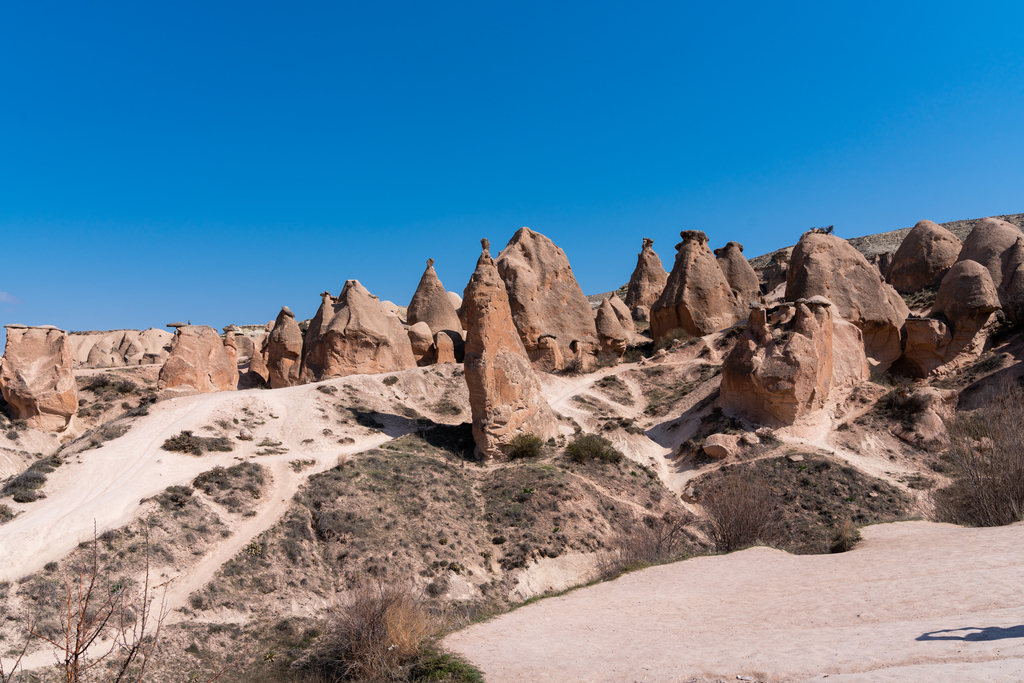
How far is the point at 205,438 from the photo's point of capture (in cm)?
1930

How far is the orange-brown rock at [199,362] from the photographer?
1080 inches

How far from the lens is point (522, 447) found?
2045 centimetres

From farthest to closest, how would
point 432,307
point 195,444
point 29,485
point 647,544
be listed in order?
1. point 432,307
2. point 195,444
3. point 29,485
4. point 647,544

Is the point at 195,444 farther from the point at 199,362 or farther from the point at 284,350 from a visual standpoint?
the point at 284,350

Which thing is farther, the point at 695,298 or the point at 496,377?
the point at 695,298

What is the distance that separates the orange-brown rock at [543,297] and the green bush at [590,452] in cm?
1062

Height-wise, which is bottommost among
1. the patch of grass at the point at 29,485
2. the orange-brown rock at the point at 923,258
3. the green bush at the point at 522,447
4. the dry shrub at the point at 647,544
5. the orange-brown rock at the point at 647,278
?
the dry shrub at the point at 647,544

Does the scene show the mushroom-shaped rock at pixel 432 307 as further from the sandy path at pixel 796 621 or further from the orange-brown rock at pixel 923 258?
the orange-brown rock at pixel 923 258

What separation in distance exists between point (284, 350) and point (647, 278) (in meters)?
26.2

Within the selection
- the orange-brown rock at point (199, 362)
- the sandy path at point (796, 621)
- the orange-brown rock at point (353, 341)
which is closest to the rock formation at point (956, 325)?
the sandy path at point (796, 621)

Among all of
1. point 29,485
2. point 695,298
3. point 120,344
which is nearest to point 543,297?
point 695,298

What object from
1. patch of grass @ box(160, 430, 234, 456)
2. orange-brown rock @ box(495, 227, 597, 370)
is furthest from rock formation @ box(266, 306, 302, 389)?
patch of grass @ box(160, 430, 234, 456)

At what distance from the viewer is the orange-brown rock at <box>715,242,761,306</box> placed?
38.5 meters

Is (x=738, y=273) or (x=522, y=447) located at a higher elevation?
(x=738, y=273)
